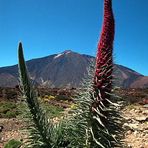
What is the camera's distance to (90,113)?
536 centimetres

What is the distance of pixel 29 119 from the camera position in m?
5.67

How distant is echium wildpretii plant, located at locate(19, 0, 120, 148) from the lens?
5051 mm

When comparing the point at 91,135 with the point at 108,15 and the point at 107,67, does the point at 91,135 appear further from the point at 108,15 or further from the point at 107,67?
the point at 108,15

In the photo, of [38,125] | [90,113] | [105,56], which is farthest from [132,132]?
[105,56]

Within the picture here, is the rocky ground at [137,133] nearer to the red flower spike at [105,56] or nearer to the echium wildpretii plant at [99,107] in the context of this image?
the echium wildpretii plant at [99,107]

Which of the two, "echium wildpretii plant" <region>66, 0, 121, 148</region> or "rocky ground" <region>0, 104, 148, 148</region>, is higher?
"echium wildpretii plant" <region>66, 0, 121, 148</region>

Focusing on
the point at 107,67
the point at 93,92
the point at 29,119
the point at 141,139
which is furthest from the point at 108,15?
the point at 141,139

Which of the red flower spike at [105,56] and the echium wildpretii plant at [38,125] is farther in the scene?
the echium wildpretii plant at [38,125]

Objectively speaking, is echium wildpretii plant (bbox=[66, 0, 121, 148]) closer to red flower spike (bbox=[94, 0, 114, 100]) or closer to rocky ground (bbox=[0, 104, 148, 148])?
red flower spike (bbox=[94, 0, 114, 100])

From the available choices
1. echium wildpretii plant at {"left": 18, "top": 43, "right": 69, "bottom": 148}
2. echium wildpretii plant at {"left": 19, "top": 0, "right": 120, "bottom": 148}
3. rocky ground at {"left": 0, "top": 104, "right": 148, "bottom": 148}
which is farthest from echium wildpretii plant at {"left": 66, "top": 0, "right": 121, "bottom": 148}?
rocky ground at {"left": 0, "top": 104, "right": 148, "bottom": 148}

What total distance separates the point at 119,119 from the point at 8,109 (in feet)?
65.3

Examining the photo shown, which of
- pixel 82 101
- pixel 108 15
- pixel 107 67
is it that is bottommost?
pixel 82 101

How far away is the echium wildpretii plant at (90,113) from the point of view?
16.6 feet

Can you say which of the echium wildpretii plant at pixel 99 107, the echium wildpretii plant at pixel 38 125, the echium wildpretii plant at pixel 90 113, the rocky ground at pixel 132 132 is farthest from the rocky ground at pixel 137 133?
the echium wildpretii plant at pixel 99 107
